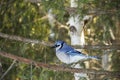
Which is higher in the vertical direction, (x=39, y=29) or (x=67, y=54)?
(x=67, y=54)

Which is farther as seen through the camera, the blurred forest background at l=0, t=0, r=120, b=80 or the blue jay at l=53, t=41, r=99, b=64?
the blurred forest background at l=0, t=0, r=120, b=80

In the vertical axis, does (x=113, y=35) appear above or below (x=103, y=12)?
below

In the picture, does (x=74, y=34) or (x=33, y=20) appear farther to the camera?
(x=33, y=20)

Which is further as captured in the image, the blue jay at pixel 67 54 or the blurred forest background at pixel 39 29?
the blurred forest background at pixel 39 29

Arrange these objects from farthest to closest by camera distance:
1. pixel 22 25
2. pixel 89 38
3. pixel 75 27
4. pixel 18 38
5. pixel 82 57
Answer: pixel 89 38, pixel 22 25, pixel 75 27, pixel 18 38, pixel 82 57

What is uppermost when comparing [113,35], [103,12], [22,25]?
[103,12]

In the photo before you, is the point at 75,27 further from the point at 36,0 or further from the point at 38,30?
the point at 38,30

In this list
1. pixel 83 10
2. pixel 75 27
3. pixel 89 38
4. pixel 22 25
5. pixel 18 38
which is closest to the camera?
pixel 83 10

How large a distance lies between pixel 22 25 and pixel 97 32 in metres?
1.25

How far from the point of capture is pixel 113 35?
8250mm

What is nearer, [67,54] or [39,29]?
[67,54]

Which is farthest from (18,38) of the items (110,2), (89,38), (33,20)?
(89,38)

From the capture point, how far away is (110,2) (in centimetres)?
569

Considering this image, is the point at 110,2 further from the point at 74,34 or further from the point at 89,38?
the point at 89,38
